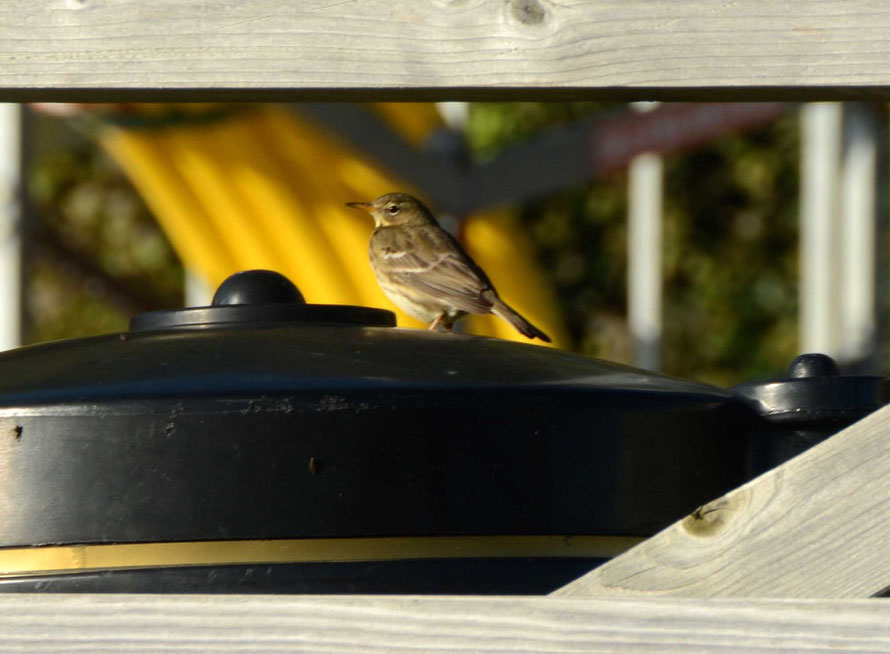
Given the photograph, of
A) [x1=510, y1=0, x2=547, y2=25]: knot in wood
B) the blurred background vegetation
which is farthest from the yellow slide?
the blurred background vegetation

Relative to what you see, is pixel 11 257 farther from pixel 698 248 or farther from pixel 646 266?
pixel 698 248

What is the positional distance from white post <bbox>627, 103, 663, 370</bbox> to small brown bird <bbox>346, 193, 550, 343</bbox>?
213 cm

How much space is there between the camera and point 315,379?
2076mm

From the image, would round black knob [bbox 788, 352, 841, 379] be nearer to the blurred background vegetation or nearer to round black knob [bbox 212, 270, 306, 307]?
round black knob [bbox 212, 270, 306, 307]

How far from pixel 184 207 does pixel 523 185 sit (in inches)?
68.5

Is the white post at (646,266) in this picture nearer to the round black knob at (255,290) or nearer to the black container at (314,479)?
the round black knob at (255,290)

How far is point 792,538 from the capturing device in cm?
175

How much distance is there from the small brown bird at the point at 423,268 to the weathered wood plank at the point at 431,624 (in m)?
4.27

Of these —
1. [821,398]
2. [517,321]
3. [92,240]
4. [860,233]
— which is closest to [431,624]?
[821,398]

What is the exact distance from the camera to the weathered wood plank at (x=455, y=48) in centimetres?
192

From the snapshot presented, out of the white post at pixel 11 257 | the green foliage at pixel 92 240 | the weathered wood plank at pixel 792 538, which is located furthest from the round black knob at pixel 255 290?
the green foliage at pixel 92 240

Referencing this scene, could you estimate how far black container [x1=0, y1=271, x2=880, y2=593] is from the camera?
78.0 inches

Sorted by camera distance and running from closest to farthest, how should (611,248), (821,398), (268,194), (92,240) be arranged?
(821,398)
(268,194)
(611,248)
(92,240)

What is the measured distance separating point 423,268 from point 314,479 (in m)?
4.63
